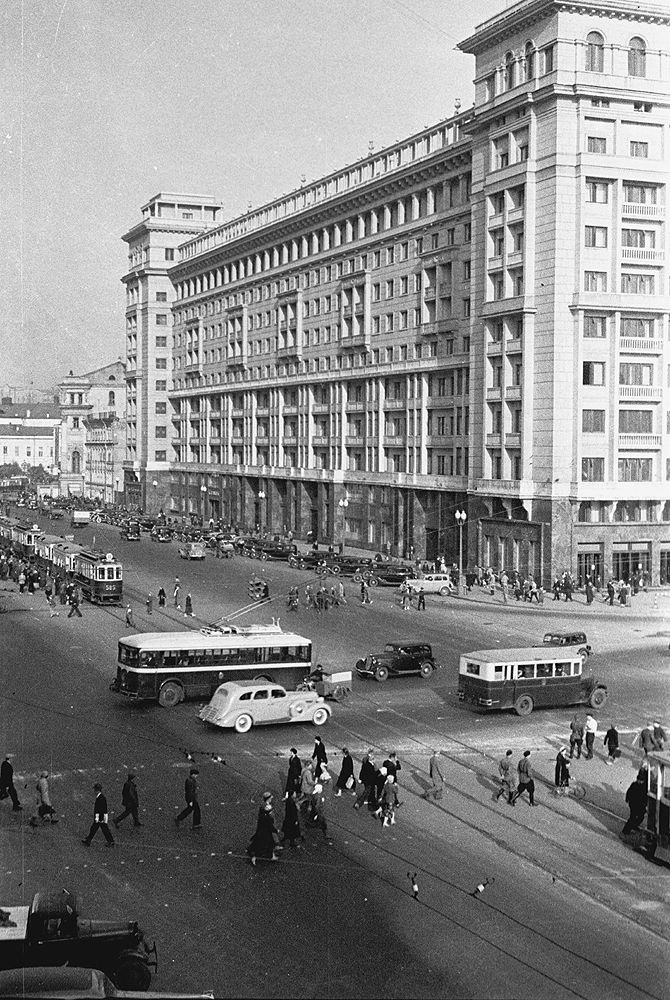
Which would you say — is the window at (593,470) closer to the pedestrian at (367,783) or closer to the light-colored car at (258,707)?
the light-colored car at (258,707)

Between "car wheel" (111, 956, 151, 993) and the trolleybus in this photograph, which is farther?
the trolleybus

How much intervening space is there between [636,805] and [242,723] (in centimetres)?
1128

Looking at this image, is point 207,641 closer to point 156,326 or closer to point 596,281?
point 596,281

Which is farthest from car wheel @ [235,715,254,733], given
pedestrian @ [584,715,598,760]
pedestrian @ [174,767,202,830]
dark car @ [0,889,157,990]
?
dark car @ [0,889,157,990]

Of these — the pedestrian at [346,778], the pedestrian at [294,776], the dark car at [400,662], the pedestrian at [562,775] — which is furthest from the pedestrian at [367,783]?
the dark car at [400,662]

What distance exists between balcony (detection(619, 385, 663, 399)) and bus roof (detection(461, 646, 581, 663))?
1121 inches

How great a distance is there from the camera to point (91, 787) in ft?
78.7

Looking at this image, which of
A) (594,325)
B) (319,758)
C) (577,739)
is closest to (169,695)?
(319,758)

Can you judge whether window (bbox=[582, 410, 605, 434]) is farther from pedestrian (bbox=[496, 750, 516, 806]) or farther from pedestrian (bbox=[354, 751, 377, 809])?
pedestrian (bbox=[354, 751, 377, 809])

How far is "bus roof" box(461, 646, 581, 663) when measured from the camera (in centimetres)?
3098

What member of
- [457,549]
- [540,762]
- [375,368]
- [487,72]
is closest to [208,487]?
[375,368]

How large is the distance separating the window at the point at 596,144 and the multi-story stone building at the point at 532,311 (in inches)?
3.1

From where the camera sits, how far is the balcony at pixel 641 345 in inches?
2265

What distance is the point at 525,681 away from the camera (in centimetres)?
3136
